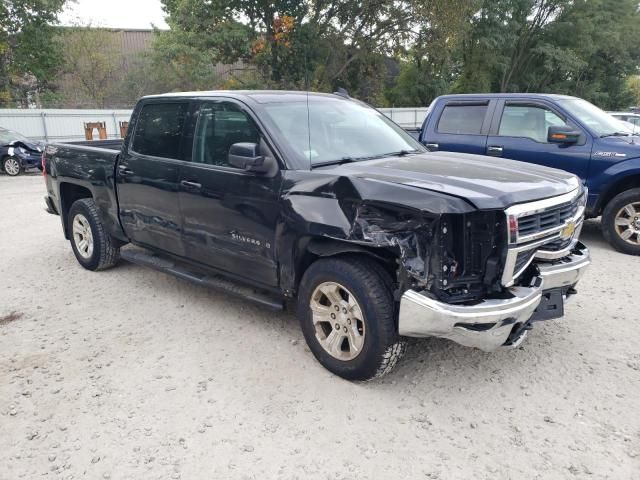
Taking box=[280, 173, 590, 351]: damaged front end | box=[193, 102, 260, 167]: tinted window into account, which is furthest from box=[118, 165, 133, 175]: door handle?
box=[280, 173, 590, 351]: damaged front end

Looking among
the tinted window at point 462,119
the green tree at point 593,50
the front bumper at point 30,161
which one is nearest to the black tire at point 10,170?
the front bumper at point 30,161

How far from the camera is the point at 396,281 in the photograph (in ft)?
11.1

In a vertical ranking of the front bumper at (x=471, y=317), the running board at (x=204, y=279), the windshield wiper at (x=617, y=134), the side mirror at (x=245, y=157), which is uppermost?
the side mirror at (x=245, y=157)

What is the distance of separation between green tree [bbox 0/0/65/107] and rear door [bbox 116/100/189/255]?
75.9ft

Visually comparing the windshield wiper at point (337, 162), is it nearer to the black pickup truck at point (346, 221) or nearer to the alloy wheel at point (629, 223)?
the black pickup truck at point (346, 221)

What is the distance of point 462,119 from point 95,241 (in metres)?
5.13

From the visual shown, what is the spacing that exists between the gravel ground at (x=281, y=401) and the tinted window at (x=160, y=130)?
1.43 metres

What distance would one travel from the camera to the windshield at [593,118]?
6.74 metres

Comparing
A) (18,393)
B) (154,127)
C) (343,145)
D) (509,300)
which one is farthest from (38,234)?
(509,300)

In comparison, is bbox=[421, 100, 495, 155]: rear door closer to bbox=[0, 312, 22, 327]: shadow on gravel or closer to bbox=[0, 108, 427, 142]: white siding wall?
bbox=[0, 312, 22, 327]: shadow on gravel

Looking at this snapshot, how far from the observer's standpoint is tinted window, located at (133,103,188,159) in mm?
4617

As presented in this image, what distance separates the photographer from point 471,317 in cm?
298

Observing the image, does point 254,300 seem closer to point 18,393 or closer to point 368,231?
point 368,231

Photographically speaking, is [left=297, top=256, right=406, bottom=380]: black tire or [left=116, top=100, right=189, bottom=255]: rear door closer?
[left=297, top=256, right=406, bottom=380]: black tire
